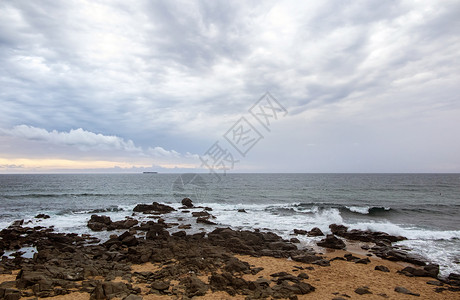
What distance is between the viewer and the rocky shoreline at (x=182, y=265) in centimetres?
1031

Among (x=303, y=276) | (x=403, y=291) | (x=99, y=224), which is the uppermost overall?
(x=303, y=276)

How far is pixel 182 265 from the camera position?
13.1m

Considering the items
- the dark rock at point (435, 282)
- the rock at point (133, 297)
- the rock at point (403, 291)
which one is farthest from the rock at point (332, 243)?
the rock at point (133, 297)

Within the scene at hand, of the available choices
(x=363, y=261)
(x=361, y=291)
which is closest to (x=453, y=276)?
(x=363, y=261)

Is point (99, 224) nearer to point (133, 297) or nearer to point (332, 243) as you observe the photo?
point (133, 297)

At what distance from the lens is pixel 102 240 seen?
63.7 feet

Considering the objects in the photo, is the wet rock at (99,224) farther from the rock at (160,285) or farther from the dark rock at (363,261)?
the dark rock at (363,261)

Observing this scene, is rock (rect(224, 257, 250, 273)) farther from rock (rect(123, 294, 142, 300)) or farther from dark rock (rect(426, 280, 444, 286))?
dark rock (rect(426, 280, 444, 286))

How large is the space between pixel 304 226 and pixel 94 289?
18.6m

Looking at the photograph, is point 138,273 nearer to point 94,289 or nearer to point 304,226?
point 94,289

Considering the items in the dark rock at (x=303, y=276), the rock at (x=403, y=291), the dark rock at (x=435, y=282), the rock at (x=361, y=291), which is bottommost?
the dark rock at (x=435, y=282)

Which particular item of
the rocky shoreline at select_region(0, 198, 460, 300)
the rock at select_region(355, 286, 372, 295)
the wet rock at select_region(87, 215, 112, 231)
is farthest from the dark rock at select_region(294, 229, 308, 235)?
the wet rock at select_region(87, 215, 112, 231)

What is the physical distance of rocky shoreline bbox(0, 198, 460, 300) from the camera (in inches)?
406

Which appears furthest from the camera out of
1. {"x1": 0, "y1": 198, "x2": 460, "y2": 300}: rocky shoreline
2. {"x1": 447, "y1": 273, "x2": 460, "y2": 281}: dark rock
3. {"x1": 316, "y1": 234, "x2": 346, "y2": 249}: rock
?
Answer: {"x1": 316, "y1": 234, "x2": 346, "y2": 249}: rock
